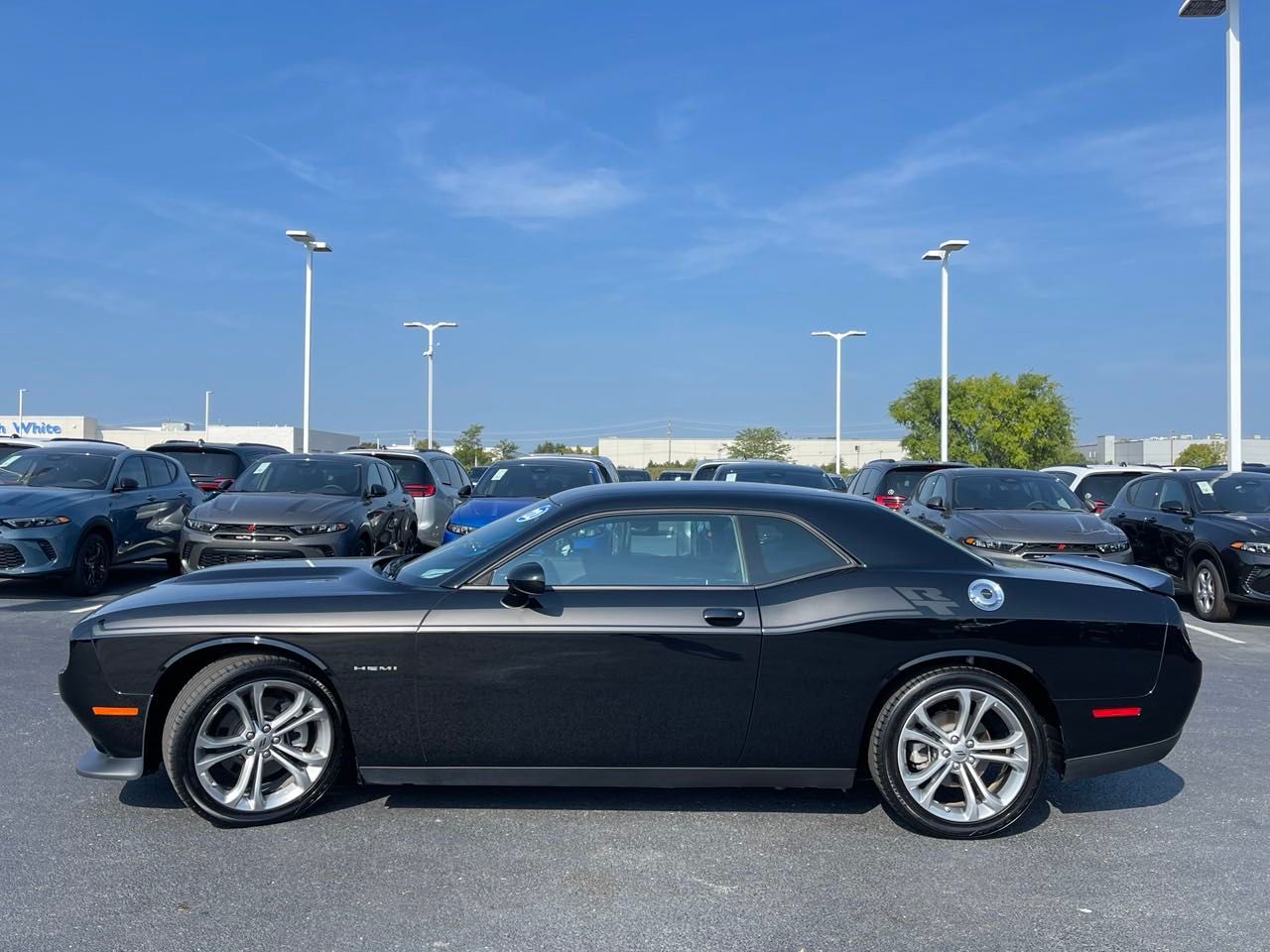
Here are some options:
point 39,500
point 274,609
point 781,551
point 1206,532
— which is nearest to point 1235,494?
point 1206,532

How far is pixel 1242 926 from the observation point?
11.8 feet

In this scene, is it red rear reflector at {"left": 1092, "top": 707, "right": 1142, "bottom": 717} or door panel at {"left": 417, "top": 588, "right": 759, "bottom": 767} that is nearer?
door panel at {"left": 417, "top": 588, "right": 759, "bottom": 767}

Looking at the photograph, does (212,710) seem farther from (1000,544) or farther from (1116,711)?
(1000,544)

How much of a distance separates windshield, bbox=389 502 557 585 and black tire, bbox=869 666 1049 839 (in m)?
1.75

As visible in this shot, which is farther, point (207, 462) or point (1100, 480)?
point (207, 462)

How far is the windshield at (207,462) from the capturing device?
16.6m

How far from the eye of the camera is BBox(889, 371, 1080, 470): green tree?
1976 inches

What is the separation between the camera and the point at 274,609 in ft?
14.6

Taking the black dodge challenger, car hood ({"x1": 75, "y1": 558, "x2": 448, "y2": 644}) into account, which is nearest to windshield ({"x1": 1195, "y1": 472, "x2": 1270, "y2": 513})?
the black dodge challenger

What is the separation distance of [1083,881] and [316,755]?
3.09 metres

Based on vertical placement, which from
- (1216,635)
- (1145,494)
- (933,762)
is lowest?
(1216,635)

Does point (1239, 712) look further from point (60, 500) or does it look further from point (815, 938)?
point (60, 500)

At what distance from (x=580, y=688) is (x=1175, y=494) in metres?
9.85

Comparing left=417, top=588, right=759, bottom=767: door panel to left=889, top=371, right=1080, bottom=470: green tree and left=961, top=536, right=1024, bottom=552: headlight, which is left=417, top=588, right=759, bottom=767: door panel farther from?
left=889, top=371, right=1080, bottom=470: green tree
